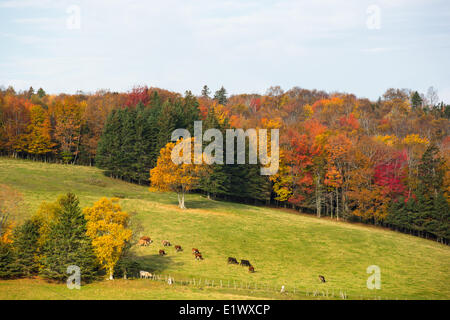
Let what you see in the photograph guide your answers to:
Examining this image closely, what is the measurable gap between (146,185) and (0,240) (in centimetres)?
5178

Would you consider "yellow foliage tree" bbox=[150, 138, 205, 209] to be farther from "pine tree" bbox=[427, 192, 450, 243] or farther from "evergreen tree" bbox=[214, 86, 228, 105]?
"evergreen tree" bbox=[214, 86, 228, 105]

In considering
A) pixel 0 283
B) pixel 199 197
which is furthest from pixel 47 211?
pixel 199 197

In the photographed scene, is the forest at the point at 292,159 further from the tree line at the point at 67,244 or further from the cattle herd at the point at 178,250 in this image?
the tree line at the point at 67,244

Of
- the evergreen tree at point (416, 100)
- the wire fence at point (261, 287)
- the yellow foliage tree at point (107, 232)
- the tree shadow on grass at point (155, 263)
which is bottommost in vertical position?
the wire fence at point (261, 287)

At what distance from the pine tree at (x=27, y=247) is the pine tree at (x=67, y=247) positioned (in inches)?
39.3

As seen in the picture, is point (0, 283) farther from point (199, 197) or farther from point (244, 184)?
point (244, 184)

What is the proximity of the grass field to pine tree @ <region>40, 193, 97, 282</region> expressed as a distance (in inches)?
61.8

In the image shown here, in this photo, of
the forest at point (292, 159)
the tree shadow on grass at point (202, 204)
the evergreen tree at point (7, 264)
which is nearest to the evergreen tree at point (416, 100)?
the forest at point (292, 159)

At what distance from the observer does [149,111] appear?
11050cm

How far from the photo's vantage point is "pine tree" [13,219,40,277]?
39594mm

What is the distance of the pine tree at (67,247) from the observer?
38.8m

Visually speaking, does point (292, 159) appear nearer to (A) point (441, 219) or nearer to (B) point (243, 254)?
(A) point (441, 219)

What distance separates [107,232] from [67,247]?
3.95 metres

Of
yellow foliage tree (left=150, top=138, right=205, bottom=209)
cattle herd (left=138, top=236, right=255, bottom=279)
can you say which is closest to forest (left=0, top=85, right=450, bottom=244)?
yellow foliage tree (left=150, top=138, right=205, bottom=209)
